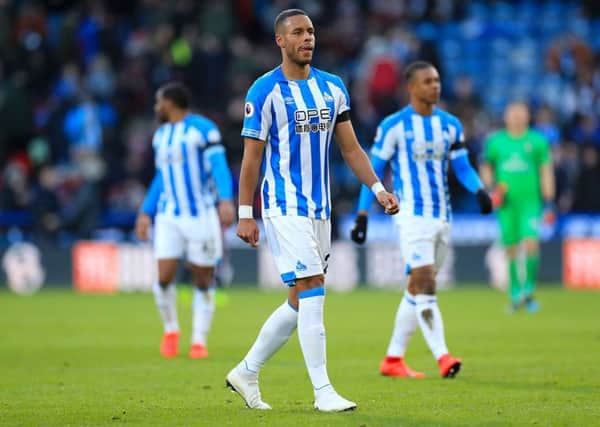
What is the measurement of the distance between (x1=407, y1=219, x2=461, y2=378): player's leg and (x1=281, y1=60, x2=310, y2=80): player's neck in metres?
2.64

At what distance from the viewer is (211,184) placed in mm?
12453

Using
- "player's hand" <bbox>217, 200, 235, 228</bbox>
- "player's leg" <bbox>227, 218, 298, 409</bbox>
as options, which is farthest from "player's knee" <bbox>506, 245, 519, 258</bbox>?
"player's leg" <bbox>227, 218, 298, 409</bbox>

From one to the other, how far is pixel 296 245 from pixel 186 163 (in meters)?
4.56

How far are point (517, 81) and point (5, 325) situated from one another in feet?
47.1

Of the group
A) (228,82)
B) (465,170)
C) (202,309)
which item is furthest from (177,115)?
(228,82)

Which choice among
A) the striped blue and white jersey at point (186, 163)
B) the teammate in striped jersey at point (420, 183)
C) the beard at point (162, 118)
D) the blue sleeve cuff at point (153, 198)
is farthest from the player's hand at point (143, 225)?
the teammate in striped jersey at point (420, 183)

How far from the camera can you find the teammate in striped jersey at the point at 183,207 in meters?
12.1

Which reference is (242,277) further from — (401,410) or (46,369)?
(401,410)

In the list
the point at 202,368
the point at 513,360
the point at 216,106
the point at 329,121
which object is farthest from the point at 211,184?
the point at 216,106

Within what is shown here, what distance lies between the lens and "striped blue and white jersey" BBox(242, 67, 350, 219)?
793 cm

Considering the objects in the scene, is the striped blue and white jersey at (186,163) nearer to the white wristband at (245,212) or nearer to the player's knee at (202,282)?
the player's knee at (202,282)

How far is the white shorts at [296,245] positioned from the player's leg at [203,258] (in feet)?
13.8

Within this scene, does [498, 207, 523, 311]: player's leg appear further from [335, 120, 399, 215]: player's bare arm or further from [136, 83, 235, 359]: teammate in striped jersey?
[335, 120, 399, 215]: player's bare arm

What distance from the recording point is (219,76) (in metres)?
23.9
